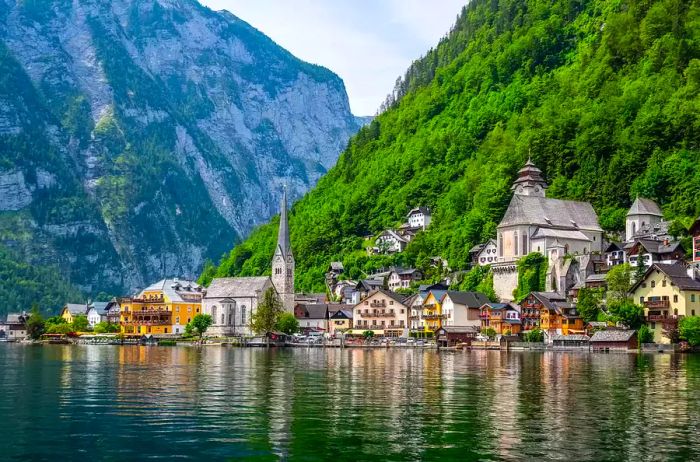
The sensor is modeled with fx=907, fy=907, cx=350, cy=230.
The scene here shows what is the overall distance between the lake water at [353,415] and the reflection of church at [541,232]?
6230cm

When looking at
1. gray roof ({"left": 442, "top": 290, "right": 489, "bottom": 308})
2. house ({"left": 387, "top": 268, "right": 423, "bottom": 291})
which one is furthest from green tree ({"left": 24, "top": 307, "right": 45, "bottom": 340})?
gray roof ({"left": 442, "top": 290, "right": 489, "bottom": 308})

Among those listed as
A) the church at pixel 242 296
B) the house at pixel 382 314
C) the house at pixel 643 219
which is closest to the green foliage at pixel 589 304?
the house at pixel 643 219

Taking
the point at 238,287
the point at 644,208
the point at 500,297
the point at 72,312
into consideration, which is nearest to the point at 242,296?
the point at 238,287

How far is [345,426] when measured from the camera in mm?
32062

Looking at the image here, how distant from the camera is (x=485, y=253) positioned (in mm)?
131375

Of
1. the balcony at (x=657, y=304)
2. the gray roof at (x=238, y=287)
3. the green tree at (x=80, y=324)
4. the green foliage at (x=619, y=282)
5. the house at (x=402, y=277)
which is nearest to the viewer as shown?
Result: the balcony at (x=657, y=304)

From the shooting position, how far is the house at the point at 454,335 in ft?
359

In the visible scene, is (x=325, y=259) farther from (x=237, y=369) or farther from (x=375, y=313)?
(x=237, y=369)

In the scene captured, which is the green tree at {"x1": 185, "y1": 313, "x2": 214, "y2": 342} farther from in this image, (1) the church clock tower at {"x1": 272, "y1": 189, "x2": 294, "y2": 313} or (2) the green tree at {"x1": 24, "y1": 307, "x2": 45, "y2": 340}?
(2) the green tree at {"x1": 24, "y1": 307, "x2": 45, "y2": 340}

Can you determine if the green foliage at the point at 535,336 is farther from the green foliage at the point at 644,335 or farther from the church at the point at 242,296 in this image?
the church at the point at 242,296

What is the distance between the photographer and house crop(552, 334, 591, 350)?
94375mm

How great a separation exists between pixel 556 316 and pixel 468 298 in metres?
15.9

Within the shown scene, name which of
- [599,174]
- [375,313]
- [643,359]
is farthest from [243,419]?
[599,174]

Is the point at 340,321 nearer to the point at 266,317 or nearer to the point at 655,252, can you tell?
the point at 266,317
